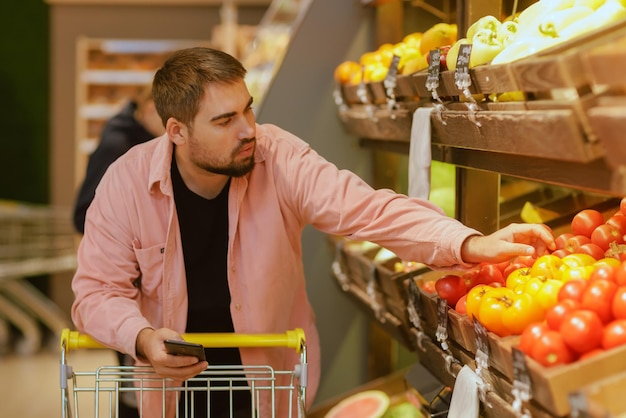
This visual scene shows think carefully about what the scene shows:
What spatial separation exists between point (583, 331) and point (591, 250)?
0.56m

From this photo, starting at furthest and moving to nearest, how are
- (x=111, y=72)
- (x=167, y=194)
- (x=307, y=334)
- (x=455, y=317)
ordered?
(x=111, y=72), (x=307, y=334), (x=167, y=194), (x=455, y=317)

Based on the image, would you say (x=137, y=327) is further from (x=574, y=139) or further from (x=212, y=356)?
(x=574, y=139)

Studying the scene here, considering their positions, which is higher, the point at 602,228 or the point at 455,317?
the point at 602,228

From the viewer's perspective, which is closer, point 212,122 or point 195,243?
point 212,122

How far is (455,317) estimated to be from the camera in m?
2.11

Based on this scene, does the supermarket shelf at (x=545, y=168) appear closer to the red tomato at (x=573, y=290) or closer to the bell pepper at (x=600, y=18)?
the red tomato at (x=573, y=290)

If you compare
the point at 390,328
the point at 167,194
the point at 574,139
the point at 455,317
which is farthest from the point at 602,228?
the point at 167,194

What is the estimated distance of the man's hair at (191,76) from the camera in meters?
2.38

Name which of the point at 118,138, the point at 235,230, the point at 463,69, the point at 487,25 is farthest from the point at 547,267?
the point at 118,138

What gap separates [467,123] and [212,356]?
1.04 m

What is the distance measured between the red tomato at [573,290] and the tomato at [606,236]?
0.42m

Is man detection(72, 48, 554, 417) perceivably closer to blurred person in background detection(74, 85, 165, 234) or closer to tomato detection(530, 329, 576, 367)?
tomato detection(530, 329, 576, 367)

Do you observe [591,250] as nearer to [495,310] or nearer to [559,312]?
[495,310]

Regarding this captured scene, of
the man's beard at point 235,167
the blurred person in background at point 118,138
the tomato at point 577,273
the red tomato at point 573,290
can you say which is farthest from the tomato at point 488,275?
the blurred person in background at point 118,138
